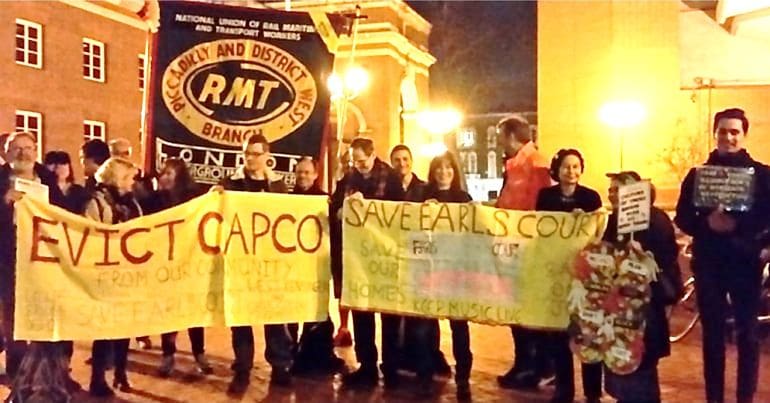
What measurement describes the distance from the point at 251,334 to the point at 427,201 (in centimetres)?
186

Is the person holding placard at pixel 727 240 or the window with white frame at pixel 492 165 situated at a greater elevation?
the window with white frame at pixel 492 165

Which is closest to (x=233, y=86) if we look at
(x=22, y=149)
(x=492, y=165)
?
(x=22, y=149)

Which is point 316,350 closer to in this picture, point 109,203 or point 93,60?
point 109,203

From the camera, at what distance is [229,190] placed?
25.1 ft

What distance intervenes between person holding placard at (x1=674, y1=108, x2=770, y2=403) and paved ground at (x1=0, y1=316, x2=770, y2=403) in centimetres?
100

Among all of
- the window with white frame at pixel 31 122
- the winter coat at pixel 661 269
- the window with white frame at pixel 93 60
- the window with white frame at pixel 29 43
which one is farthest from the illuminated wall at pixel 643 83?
the window with white frame at pixel 93 60

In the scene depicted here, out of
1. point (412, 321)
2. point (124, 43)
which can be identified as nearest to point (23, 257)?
point (412, 321)

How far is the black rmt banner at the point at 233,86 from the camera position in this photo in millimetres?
8273

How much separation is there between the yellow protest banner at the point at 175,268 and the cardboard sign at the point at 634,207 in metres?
2.57

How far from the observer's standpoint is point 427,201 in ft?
25.1

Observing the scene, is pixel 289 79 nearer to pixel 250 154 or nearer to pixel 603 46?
pixel 250 154

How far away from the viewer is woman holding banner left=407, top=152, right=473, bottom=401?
7559 mm

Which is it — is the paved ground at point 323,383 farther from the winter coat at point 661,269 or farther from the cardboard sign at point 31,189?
the cardboard sign at point 31,189

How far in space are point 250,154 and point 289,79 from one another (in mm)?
1232
